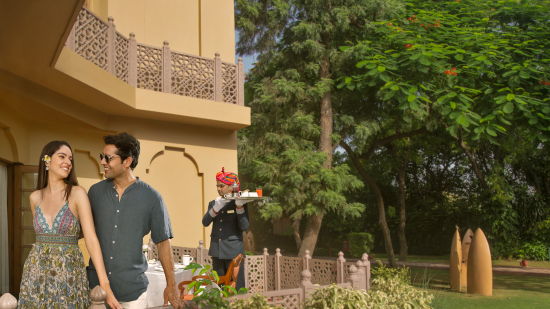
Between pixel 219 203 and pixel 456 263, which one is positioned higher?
pixel 219 203

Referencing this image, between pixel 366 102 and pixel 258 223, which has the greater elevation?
pixel 366 102

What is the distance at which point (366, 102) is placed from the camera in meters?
16.0

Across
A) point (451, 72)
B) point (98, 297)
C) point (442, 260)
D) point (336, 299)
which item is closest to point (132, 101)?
point (336, 299)

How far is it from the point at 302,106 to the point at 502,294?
6431mm

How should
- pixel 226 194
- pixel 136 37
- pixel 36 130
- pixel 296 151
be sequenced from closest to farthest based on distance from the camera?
pixel 226 194 → pixel 36 130 → pixel 136 37 → pixel 296 151

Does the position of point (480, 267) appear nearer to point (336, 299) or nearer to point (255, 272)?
point (255, 272)

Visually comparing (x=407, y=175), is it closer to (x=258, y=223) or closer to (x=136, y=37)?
(x=258, y=223)

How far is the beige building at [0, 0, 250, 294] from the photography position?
816 centimetres

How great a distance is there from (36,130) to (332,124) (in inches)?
305

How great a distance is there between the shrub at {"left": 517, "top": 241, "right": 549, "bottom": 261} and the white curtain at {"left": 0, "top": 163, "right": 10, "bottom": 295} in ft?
52.5

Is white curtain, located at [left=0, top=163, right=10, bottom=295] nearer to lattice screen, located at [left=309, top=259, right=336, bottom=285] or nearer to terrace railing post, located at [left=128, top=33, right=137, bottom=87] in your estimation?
terrace railing post, located at [left=128, top=33, right=137, bottom=87]

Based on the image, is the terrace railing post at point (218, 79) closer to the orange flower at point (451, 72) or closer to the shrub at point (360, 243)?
the orange flower at point (451, 72)

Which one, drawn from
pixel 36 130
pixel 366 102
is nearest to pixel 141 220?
pixel 36 130

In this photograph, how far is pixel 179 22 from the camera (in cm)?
1163
